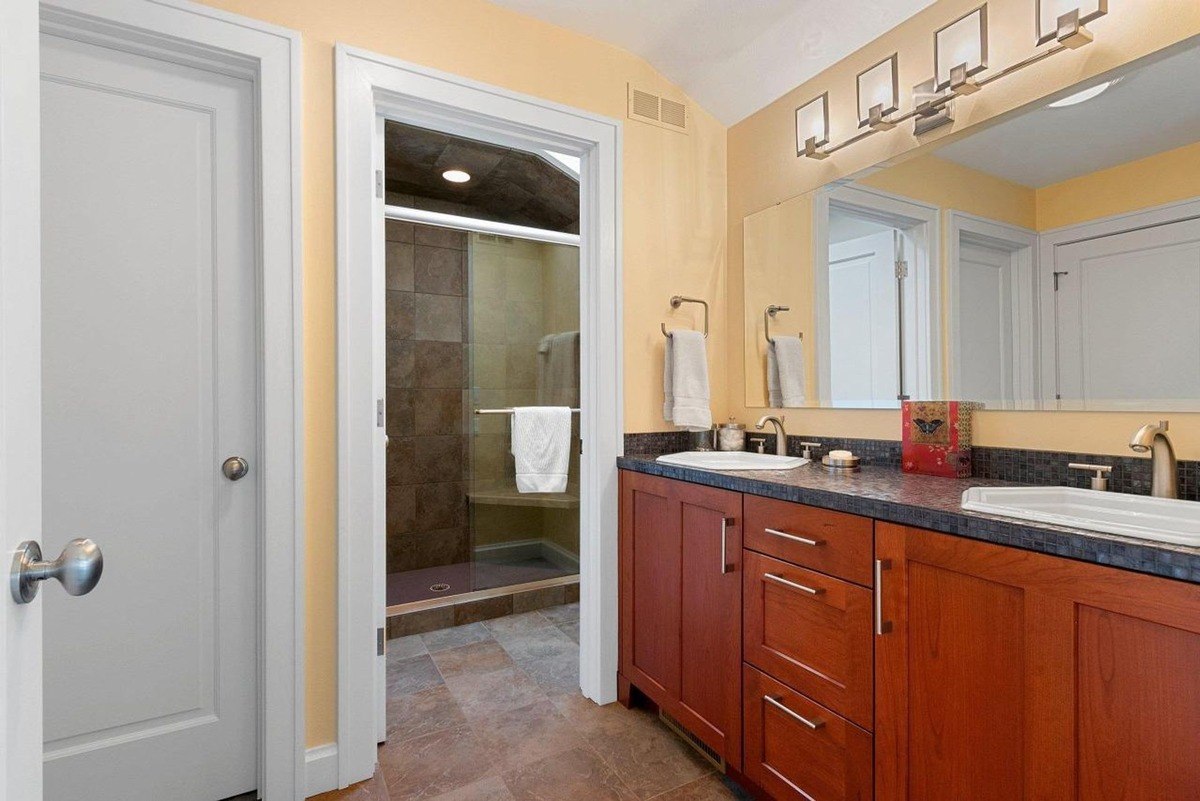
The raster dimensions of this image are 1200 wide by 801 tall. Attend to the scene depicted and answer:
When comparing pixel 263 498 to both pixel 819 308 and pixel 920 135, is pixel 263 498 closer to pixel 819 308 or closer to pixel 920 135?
pixel 819 308

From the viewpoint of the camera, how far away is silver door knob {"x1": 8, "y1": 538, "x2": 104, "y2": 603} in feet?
1.82

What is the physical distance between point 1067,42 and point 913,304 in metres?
0.69

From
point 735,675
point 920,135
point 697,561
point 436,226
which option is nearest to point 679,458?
point 697,561

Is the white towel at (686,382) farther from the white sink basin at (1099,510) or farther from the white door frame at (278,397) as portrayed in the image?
the white door frame at (278,397)

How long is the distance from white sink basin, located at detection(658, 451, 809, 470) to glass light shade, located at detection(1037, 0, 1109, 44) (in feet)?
4.05

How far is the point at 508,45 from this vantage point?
196 cm

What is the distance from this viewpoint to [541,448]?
3.24 m

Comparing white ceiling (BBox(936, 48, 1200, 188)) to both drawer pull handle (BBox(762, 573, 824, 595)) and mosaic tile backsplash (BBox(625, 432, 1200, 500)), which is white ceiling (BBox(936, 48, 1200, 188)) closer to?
mosaic tile backsplash (BBox(625, 432, 1200, 500))

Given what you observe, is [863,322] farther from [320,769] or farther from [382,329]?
[320,769]

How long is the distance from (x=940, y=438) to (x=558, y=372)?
2.10 meters

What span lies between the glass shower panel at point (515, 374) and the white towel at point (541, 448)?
0.05 meters

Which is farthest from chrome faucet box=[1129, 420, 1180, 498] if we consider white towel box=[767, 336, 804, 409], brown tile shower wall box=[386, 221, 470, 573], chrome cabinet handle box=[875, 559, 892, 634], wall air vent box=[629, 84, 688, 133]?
brown tile shower wall box=[386, 221, 470, 573]

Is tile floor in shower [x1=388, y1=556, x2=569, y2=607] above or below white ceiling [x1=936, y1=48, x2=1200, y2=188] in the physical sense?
below

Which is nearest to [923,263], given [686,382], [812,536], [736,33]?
[686,382]
